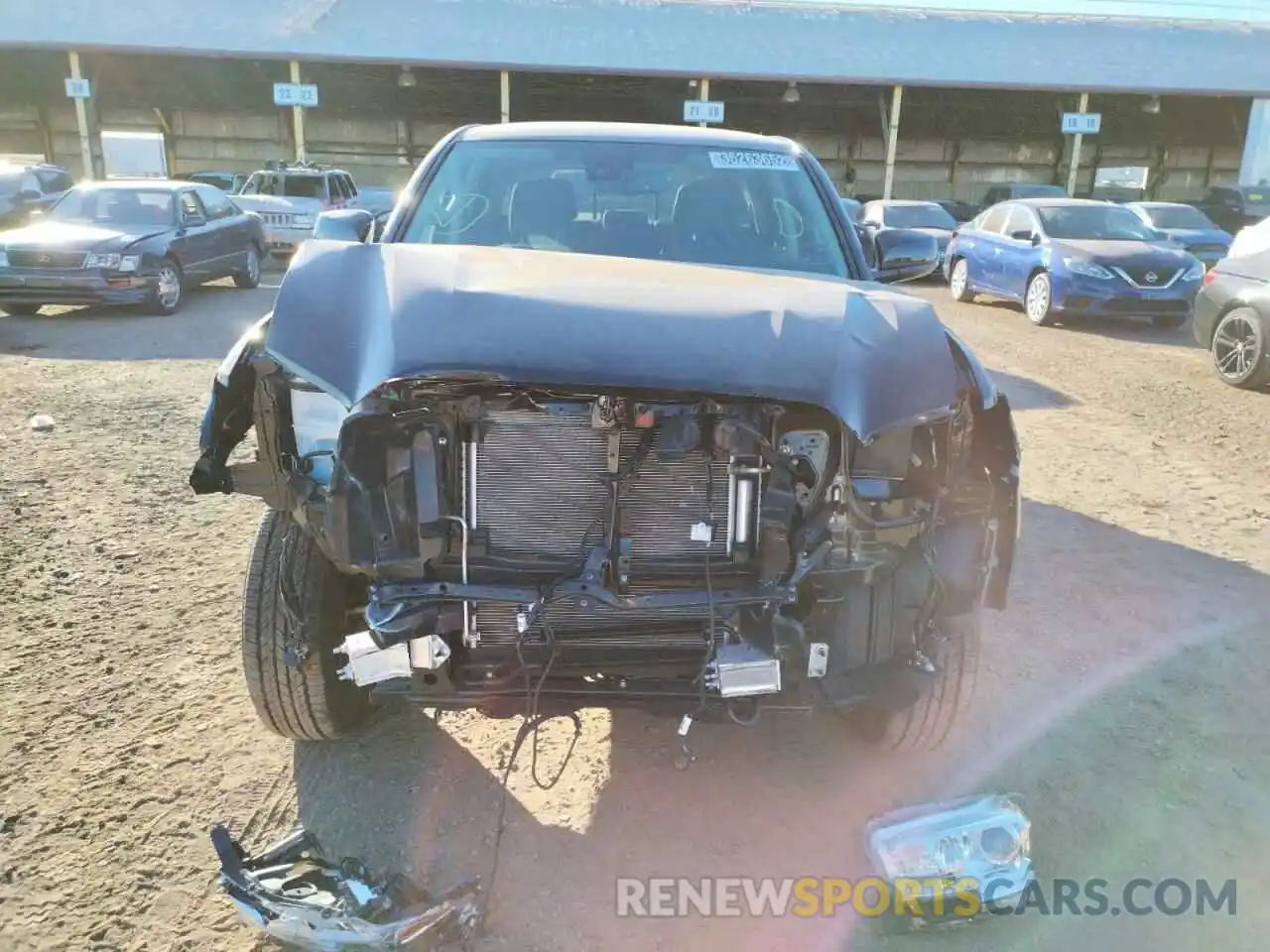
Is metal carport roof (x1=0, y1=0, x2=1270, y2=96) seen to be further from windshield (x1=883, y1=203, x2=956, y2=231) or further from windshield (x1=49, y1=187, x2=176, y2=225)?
windshield (x1=49, y1=187, x2=176, y2=225)

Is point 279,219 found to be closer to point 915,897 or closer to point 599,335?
point 599,335

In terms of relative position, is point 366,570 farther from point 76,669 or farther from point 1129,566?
point 1129,566

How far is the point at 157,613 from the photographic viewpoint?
392cm

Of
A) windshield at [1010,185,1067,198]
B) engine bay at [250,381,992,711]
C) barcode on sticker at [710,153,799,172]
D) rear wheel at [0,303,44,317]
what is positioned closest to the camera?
engine bay at [250,381,992,711]

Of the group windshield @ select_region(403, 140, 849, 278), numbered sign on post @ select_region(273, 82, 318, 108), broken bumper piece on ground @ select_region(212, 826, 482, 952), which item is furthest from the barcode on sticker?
numbered sign on post @ select_region(273, 82, 318, 108)

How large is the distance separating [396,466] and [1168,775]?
259 centimetres

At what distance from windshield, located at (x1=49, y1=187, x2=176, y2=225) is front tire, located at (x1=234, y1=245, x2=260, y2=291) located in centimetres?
175

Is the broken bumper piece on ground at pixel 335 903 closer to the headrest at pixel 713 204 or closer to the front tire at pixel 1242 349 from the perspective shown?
the headrest at pixel 713 204

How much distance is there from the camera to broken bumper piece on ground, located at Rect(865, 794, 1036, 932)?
2.40m

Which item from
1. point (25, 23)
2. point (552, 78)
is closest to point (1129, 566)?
point (552, 78)

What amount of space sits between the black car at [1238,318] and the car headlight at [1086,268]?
253 centimetres

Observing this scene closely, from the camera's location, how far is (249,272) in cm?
1412

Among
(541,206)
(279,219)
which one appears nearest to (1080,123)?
(279,219)

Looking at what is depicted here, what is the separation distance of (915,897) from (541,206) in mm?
2737
